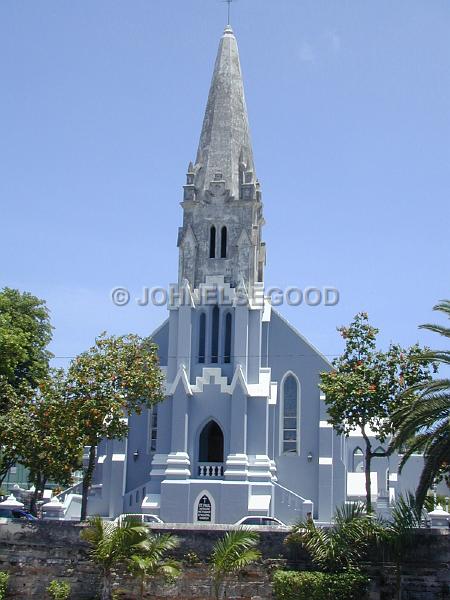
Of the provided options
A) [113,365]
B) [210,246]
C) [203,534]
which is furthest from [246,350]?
[203,534]

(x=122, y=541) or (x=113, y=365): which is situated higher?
(x=113, y=365)

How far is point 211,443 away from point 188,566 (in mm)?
17072

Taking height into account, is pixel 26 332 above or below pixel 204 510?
above

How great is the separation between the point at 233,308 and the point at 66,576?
1924cm

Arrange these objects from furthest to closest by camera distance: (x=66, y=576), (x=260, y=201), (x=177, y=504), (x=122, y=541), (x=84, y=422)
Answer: (x=260, y=201)
(x=177, y=504)
(x=84, y=422)
(x=66, y=576)
(x=122, y=541)

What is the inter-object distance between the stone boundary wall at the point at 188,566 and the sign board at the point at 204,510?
13551mm

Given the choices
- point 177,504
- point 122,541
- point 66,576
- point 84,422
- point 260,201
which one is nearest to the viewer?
point 122,541

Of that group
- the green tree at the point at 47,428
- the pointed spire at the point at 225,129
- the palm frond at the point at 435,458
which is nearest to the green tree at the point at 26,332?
the green tree at the point at 47,428

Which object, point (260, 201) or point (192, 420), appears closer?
point (192, 420)

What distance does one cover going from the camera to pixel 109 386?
3312cm

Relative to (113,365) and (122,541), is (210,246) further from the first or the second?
(122,541)

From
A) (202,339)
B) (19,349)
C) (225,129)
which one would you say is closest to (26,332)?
(19,349)

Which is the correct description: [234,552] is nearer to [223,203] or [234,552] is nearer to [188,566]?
[188,566]

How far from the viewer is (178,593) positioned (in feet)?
85.6
